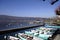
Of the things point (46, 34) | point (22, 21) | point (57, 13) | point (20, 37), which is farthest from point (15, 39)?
point (57, 13)

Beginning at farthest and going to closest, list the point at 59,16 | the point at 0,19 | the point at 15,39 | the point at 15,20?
the point at 59,16 → the point at 15,20 → the point at 15,39 → the point at 0,19

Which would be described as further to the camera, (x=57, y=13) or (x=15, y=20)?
(x=57, y=13)

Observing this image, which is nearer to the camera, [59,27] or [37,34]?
[37,34]

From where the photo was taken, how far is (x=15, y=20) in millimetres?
2295

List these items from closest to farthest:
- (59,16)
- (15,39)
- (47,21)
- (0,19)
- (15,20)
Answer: (0,19), (15,39), (15,20), (47,21), (59,16)

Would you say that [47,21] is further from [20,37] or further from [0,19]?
[0,19]

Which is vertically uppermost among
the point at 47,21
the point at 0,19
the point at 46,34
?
the point at 0,19

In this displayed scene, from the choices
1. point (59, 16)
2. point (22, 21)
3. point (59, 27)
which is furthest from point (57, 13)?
point (22, 21)

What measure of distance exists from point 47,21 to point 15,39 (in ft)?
3.85

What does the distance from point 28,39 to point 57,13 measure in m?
1.25

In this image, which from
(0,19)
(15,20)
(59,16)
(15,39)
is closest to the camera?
(0,19)

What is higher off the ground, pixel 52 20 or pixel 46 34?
pixel 52 20

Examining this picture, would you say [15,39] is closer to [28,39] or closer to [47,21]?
[28,39]

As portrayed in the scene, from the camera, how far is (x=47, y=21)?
118 inches
